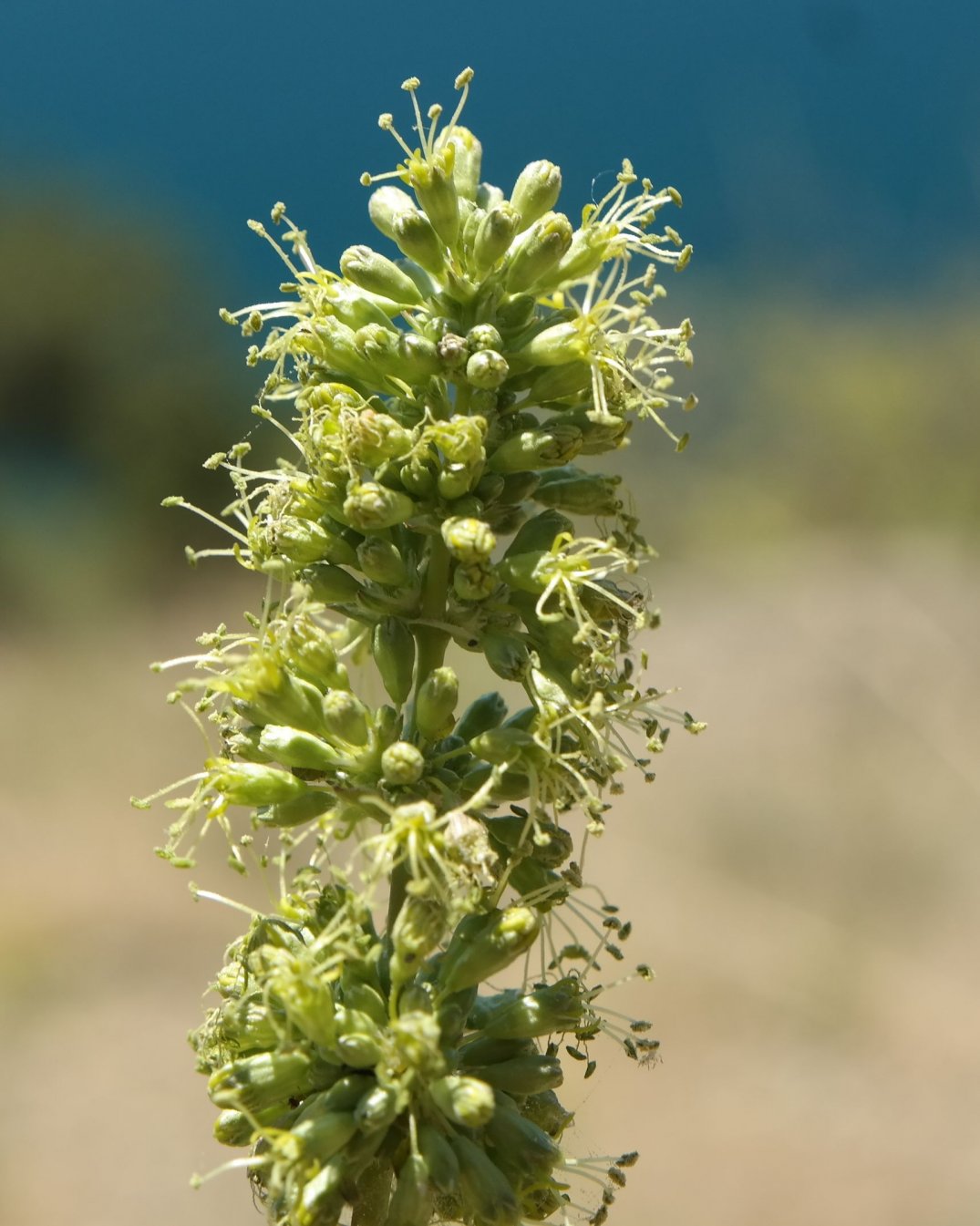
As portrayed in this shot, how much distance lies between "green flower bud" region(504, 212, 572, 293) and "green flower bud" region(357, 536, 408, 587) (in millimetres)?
490

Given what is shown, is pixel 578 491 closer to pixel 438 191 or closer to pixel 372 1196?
pixel 438 191

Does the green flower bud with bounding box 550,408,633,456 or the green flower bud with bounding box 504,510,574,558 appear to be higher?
the green flower bud with bounding box 550,408,633,456

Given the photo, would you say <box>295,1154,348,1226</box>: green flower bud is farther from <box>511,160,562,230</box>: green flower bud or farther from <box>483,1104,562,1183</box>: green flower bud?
<box>511,160,562,230</box>: green flower bud

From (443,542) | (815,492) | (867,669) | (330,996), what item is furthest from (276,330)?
(815,492)

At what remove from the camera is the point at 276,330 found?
2.25m

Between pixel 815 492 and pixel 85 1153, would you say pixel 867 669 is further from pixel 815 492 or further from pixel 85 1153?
pixel 85 1153

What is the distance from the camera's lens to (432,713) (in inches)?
78.8

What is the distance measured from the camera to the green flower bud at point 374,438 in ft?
6.47

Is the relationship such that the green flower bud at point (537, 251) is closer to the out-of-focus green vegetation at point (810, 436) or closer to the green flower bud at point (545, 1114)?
the green flower bud at point (545, 1114)

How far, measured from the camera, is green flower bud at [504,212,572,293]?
2072 millimetres

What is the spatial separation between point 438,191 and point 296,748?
3.06 ft

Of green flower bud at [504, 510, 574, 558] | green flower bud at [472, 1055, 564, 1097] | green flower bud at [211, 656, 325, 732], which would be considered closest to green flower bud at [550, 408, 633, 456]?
green flower bud at [504, 510, 574, 558]

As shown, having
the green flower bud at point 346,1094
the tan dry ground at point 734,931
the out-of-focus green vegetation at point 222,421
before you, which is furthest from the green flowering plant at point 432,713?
the out-of-focus green vegetation at point 222,421

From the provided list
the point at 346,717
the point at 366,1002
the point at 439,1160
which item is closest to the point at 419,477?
the point at 346,717
